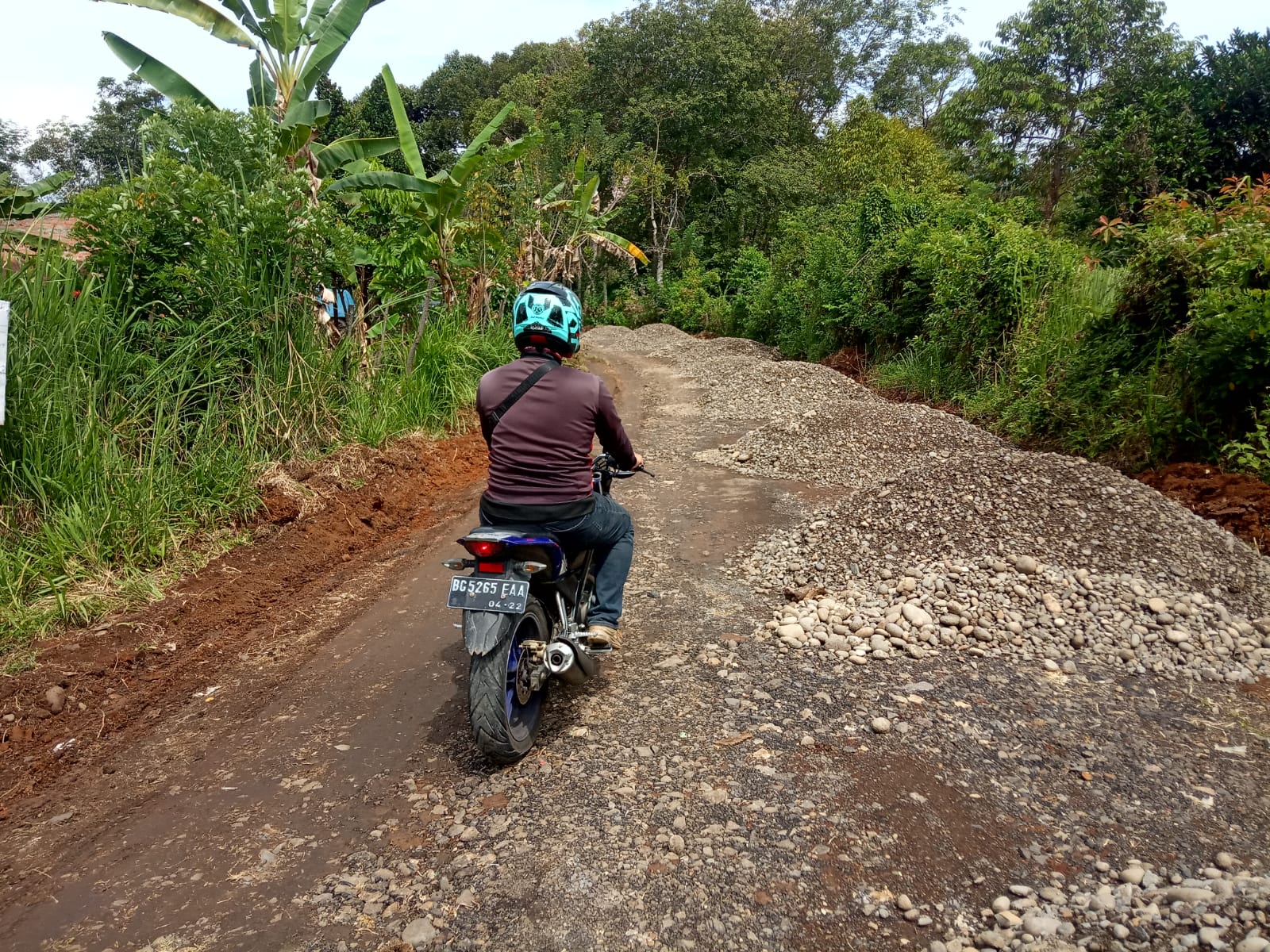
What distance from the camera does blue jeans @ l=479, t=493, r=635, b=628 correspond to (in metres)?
4.10

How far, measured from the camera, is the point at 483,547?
3.54 meters

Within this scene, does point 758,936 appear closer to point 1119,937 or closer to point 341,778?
point 1119,937

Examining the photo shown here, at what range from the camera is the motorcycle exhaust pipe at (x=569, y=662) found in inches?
150

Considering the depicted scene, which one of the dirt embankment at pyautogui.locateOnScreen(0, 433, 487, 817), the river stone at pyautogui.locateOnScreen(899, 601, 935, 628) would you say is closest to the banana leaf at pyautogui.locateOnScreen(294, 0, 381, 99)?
the dirt embankment at pyautogui.locateOnScreen(0, 433, 487, 817)

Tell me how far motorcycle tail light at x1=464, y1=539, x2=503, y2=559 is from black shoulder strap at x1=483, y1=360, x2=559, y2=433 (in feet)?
2.12

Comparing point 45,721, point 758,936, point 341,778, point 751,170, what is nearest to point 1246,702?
point 758,936

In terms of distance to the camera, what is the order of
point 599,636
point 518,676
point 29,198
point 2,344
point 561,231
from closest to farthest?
point 518,676 < point 599,636 < point 2,344 < point 29,198 < point 561,231

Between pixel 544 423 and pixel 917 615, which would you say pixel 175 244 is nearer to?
pixel 544 423

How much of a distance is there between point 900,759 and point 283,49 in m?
10.4

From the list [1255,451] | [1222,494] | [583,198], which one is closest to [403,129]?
[583,198]

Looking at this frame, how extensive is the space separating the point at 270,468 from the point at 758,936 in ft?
18.7

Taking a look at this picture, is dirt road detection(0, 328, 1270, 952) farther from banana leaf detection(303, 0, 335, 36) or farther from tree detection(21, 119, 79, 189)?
tree detection(21, 119, 79, 189)

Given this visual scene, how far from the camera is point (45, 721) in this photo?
4.06 m

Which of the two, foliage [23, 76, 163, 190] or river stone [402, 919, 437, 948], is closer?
river stone [402, 919, 437, 948]
